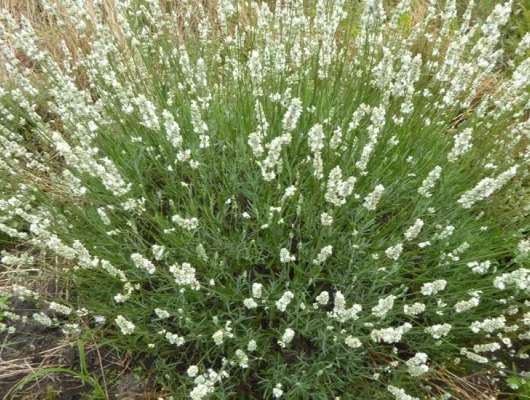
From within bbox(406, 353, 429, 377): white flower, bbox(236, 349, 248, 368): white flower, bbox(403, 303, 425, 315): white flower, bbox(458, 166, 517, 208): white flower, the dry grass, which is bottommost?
the dry grass

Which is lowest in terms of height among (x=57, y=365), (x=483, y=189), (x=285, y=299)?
(x=57, y=365)

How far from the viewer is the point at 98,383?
269 cm

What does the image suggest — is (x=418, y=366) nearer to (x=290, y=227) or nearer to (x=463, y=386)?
(x=463, y=386)

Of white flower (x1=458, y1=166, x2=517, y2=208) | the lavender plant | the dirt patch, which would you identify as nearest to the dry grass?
the lavender plant

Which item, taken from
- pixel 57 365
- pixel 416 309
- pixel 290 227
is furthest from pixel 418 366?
pixel 57 365

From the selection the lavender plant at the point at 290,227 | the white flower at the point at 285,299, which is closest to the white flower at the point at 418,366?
the lavender plant at the point at 290,227

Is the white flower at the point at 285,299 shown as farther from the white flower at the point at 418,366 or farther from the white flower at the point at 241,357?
the white flower at the point at 418,366

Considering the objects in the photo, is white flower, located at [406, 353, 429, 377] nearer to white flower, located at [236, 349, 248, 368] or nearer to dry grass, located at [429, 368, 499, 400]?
dry grass, located at [429, 368, 499, 400]

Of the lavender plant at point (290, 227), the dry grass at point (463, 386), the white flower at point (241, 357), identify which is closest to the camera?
the white flower at point (241, 357)

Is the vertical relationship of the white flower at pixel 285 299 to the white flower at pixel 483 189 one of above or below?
below

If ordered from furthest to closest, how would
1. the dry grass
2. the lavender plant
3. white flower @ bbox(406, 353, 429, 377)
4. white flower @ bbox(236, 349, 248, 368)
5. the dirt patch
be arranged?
1. the dirt patch
2. the dry grass
3. the lavender plant
4. white flower @ bbox(236, 349, 248, 368)
5. white flower @ bbox(406, 353, 429, 377)

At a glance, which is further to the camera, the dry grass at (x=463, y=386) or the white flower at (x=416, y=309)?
the dry grass at (x=463, y=386)

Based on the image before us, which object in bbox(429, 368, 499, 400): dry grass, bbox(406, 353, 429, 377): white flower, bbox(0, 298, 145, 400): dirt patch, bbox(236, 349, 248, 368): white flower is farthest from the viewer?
bbox(0, 298, 145, 400): dirt patch

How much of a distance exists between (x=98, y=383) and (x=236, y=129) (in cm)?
184
